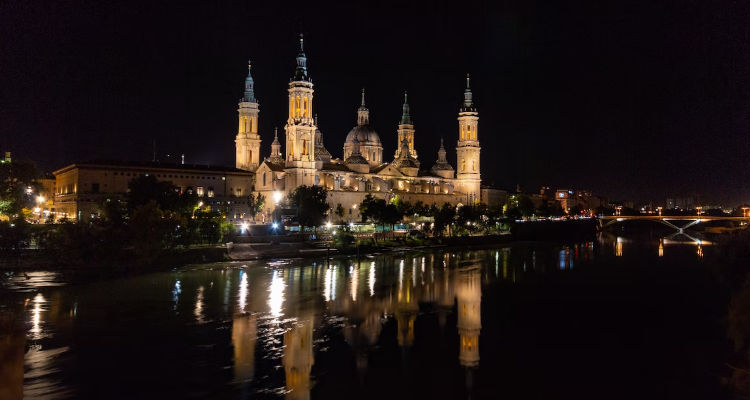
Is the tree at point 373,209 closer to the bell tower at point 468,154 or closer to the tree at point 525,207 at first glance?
the bell tower at point 468,154

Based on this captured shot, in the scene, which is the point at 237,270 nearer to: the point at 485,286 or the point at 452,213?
the point at 485,286

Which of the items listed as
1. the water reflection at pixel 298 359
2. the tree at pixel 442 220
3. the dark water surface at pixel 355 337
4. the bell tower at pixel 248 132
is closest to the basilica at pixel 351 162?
the bell tower at pixel 248 132

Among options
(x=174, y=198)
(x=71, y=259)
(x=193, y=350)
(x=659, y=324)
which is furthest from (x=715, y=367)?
(x=174, y=198)

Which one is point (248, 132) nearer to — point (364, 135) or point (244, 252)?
point (364, 135)

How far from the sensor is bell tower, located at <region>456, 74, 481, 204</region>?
93.3 meters

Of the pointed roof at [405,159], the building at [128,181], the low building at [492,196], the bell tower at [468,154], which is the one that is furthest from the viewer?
the low building at [492,196]

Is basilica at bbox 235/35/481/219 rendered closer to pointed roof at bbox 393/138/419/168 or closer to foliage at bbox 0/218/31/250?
pointed roof at bbox 393/138/419/168

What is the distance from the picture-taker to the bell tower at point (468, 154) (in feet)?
306

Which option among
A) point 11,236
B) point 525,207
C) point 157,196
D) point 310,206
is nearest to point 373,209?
point 310,206

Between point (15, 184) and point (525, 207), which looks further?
point (525, 207)

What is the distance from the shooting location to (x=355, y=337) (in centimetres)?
2091

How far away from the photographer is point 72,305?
25156 millimetres

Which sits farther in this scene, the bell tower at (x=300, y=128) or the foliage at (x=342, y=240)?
the bell tower at (x=300, y=128)

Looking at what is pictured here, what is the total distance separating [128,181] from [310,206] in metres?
16.5
